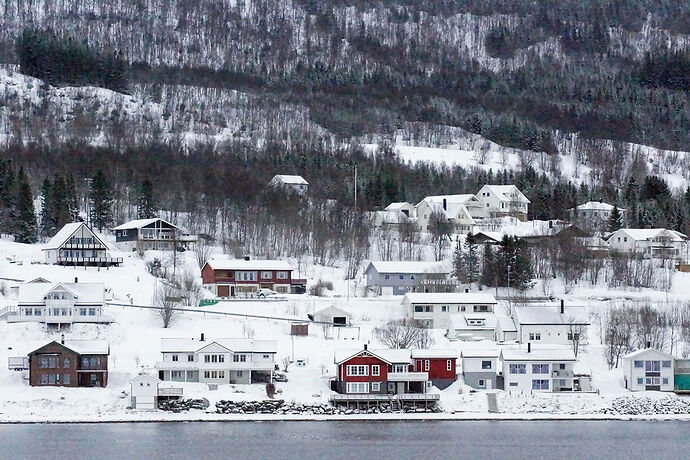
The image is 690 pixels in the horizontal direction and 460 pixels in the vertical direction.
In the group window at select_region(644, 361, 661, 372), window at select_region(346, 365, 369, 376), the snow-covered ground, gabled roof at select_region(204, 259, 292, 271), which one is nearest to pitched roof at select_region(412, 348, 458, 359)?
the snow-covered ground

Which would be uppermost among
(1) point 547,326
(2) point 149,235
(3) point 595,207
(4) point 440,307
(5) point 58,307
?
(3) point 595,207

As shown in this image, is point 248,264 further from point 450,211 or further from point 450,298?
point 450,211

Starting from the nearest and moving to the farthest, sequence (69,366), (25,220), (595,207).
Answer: (69,366)
(25,220)
(595,207)

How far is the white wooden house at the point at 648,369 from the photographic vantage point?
6656 cm

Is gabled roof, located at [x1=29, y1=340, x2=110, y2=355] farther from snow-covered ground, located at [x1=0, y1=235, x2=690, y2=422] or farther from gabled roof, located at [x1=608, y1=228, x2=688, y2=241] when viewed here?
gabled roof, located at [x1=608, y1=228, x2=688, y2=241]

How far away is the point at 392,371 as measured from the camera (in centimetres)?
6519

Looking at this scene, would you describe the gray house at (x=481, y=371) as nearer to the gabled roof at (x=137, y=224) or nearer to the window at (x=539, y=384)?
the window at (x=539, y=384)

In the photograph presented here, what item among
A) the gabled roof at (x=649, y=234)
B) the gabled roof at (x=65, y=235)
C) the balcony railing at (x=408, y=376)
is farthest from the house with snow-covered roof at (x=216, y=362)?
the gabled roof at (x=649, y=234)

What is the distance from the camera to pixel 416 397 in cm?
6406

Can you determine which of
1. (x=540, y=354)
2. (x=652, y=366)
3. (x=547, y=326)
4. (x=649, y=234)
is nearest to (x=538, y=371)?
(x=540, y=354)

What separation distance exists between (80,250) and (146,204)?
14.4m

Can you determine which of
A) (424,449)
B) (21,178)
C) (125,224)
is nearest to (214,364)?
(424,449)

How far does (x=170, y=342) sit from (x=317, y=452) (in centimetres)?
1463

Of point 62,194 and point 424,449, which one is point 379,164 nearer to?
point 62,194
